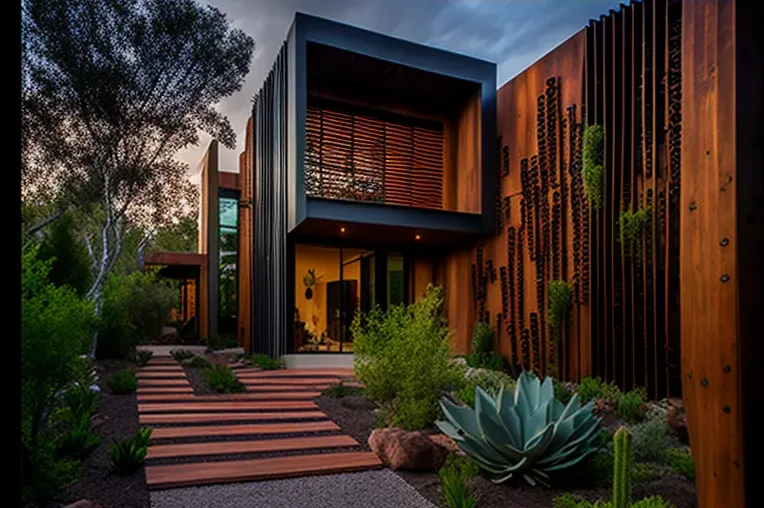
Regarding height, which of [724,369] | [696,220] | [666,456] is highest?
[696,220]

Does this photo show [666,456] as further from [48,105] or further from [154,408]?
[48,105]

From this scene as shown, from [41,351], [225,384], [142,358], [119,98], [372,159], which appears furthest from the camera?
[372,159]

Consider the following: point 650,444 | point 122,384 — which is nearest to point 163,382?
point 122,384

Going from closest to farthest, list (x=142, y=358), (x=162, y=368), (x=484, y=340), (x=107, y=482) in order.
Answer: (x=107, y=482) < (x=162, y=368) < (x=484, y=340) < (x=142, y=358)

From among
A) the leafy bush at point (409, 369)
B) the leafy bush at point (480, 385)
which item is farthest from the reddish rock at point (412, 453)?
the leafy bush at point (480, 385)

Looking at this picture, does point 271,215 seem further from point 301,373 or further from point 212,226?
point 301,373

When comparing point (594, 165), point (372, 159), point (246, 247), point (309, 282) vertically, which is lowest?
point (309, 282)

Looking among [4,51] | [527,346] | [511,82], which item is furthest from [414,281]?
[4,51]

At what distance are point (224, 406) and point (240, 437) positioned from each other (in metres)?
1.30

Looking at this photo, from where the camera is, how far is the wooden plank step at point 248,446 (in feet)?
14.5

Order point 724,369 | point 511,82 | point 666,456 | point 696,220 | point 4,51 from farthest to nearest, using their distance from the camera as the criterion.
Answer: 1. point 511,82
2. point 666,456
3. point 696,220
4. point 724,369
5. point 4,51

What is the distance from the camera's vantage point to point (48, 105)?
8.09 m

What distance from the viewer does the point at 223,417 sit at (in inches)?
225

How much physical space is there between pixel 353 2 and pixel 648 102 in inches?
229
